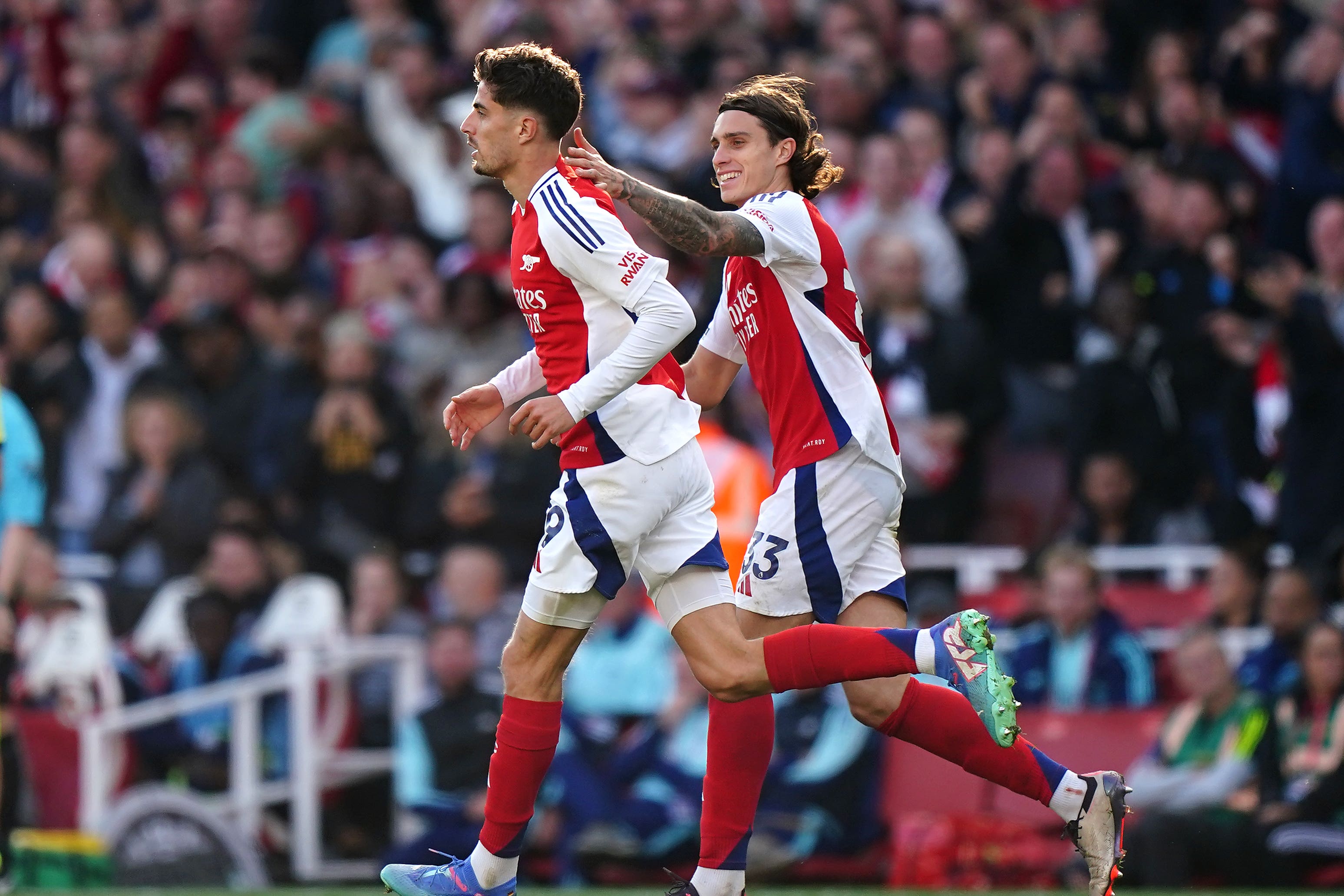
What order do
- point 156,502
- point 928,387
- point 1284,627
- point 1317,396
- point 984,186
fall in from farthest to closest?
point 156,502 → point 984,186 → point 928,387 → point 1317,396 → point 1284,627

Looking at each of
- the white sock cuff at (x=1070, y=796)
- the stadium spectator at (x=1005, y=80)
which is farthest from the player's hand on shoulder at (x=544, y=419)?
the stadium spectator at (x=1005, y=80)

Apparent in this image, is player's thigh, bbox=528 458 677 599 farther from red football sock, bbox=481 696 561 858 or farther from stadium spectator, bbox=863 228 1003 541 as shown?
stadium spectator, bbox=863 228 1003 541

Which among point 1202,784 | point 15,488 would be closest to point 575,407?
point 15,488

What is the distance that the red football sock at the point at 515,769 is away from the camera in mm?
5738

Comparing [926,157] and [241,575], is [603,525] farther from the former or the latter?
[926,157]

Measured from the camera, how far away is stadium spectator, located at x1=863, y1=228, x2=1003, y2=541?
9.95 meters

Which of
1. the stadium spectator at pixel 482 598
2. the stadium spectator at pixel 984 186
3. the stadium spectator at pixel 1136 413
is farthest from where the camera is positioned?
the stadium spectator at pixel 984 186

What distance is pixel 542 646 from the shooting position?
226 inches

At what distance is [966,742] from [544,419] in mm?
1583

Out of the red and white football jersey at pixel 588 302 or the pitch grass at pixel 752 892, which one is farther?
the pitch grass at pixel 752 892

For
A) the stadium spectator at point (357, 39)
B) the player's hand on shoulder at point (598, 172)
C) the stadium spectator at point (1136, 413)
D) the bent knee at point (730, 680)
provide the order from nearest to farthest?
1. the player's hand on shoulder at point (598, 172)
2. the bent knee at point (730, 680)
3. the stadium spectator at point (1136, 413)
4. the stadium spectator at point (357, 39)

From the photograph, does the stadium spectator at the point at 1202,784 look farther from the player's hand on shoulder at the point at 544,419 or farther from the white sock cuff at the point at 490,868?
Answer: the player's hand on shoulder at the point at 544,419

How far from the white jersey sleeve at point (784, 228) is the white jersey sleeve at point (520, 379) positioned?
777 mm

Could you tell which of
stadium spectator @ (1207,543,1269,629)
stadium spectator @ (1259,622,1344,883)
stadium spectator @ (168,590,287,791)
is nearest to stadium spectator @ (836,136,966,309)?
stadium spectator @ (1207,543,1269,629)
